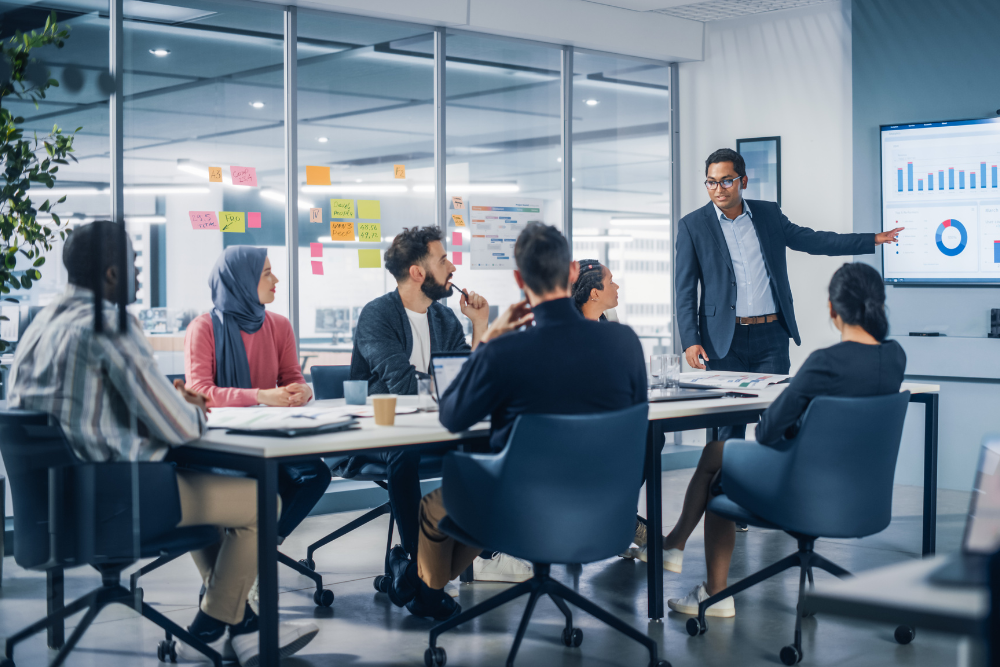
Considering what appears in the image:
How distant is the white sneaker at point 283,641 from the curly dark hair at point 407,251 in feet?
4.24

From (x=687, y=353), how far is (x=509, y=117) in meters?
2.27

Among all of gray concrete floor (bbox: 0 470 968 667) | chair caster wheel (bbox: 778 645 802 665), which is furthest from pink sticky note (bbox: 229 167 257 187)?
chair caster wheel (bbox: 778 645 802 665)

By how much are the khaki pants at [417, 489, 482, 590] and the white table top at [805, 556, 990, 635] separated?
185 cm

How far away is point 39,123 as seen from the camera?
2430 mm

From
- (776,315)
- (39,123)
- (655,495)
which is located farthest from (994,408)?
(39,123)

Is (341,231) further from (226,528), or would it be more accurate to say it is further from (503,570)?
(226,528)

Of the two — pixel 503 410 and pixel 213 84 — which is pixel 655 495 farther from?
pixel 213 84

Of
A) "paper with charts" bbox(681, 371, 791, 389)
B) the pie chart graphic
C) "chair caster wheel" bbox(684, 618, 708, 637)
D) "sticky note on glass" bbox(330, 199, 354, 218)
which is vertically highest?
"sticky note on glass" bbox(330, 199, 354, 218)

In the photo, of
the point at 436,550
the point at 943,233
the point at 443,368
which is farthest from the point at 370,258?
the point at 943,233

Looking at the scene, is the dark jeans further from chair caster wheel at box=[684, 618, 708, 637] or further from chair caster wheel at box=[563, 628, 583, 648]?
chair caster wheel at box=[563, 628, 583, 648]

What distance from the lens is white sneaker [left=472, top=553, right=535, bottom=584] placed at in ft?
12.0

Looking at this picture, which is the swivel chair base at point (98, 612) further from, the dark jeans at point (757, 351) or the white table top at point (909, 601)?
the dark jeans at point (757, 351)

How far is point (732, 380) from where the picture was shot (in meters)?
3.71

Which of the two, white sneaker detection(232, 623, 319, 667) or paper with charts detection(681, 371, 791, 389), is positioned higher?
paper with charts detection(681, 371, 791, 389)
